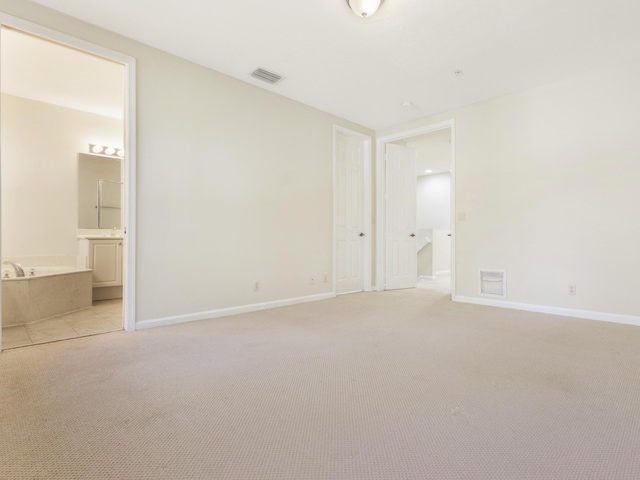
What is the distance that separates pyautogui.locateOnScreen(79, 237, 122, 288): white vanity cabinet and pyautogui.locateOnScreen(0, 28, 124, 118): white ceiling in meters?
1.91

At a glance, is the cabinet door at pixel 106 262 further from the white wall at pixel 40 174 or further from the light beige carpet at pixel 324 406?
the light beige carpet at pixel 324 406

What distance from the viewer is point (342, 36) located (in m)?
2.81

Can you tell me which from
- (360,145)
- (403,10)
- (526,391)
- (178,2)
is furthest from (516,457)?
(360,145)

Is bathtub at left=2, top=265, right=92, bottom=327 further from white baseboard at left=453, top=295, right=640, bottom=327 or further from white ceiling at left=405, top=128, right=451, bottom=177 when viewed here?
white ceiling at left=405, top=128, right=451, bottom=177

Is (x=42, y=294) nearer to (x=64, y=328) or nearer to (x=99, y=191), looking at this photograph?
(x=64, y=328)

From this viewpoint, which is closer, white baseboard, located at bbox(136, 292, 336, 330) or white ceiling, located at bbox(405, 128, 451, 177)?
white baseboard, located at bbox(136, 292, 336, 330)

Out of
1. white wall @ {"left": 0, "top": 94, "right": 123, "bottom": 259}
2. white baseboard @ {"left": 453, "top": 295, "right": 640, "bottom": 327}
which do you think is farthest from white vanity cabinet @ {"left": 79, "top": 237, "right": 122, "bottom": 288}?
white baseboard @ {"left": 453, "top": 295, "right": 640, "bottom": 327}

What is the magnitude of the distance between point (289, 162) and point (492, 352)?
3.06 meters

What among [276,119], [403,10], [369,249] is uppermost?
[403,10]

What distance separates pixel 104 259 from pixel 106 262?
0.05 meters

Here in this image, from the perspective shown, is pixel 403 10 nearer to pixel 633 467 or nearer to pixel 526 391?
pixel 526 391

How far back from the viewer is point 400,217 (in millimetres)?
5488

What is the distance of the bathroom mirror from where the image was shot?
15.5ft

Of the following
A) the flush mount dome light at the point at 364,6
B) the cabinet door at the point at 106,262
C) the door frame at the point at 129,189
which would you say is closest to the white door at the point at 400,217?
the flush mount dome light at the point at 364,6
